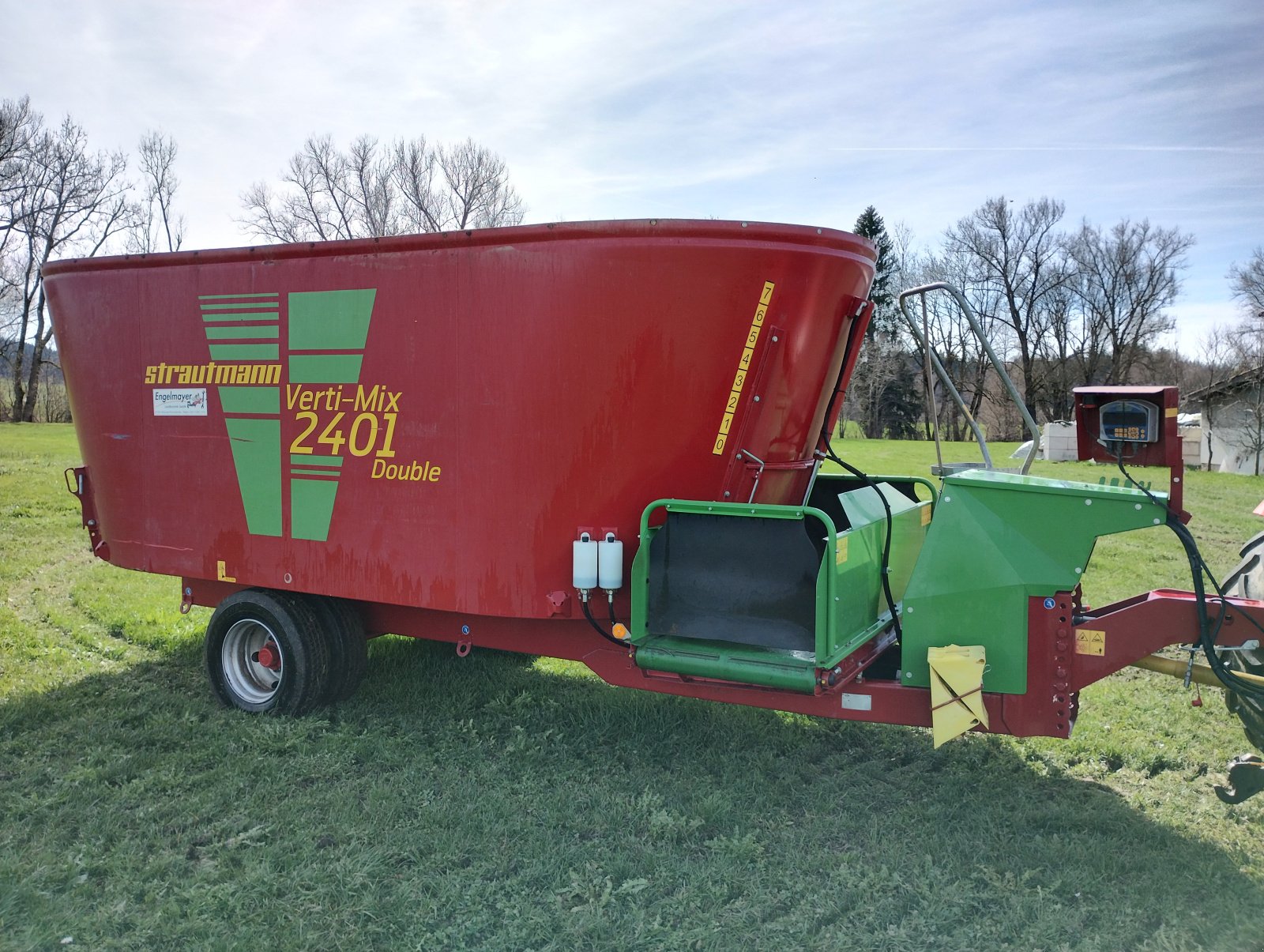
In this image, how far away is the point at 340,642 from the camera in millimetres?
5008

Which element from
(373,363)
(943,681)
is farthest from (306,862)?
(943,681)

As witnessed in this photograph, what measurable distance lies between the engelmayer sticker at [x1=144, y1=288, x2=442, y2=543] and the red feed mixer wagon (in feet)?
0.05

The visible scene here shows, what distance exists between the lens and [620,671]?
13.9 ft

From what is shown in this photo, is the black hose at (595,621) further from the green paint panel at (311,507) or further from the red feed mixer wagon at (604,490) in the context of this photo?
the green paint panel at (311,507)

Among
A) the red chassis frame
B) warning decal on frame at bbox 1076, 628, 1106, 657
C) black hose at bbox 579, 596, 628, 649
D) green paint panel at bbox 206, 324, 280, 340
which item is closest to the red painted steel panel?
green paint panel at bbox 206, 324, 280, 340

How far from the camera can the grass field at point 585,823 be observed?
10.4 feet

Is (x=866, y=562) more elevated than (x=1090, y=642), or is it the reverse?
(x=866, y=562)

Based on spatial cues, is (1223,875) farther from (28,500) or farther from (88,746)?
(28,500)

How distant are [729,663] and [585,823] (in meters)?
0.94

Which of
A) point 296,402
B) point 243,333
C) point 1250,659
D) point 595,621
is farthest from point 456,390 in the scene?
point 1250,659

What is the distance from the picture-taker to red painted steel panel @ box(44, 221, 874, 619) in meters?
3.95

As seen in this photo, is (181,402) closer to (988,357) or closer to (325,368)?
(325,368)

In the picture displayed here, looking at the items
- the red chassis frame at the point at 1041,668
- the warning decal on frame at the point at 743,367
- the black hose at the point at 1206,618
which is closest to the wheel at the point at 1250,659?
the black hose at the point at 1206,618

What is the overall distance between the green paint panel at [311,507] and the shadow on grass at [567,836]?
1036 mm
